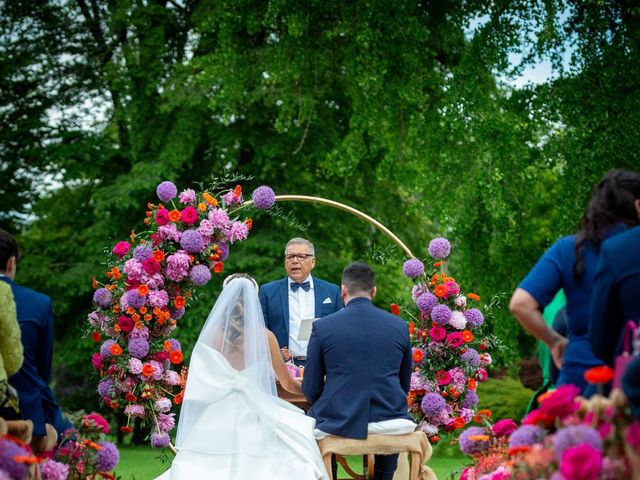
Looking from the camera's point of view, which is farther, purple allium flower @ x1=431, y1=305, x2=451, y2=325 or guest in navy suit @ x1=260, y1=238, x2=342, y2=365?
guest in navy suit @ x1=260, y1=238, x2=342, y2=365

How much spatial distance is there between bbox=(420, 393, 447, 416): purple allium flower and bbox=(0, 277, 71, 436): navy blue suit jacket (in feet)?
14.2

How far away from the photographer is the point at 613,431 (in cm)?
371

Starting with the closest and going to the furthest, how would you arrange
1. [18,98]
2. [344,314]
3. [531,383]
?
[344,314] < [18,98] < [531,383]

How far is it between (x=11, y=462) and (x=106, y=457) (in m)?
1.57

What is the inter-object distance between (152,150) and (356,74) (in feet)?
15.2

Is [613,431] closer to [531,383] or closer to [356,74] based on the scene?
[356,74]

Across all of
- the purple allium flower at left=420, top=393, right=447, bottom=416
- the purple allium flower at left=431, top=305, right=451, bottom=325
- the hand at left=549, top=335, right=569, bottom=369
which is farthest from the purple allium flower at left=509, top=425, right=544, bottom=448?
the purple allium flower at left=431, top=305, right=451, bottom=325

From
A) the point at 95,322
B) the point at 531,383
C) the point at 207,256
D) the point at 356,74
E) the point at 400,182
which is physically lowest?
the point at 531,383

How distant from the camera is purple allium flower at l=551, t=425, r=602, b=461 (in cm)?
370

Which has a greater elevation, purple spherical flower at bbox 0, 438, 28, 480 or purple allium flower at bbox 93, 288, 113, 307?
purple allium flower at bbox 93, 288, 113, 307

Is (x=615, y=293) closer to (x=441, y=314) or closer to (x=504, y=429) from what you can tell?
(x=504, y=429)

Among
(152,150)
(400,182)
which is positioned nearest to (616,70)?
(400,182)

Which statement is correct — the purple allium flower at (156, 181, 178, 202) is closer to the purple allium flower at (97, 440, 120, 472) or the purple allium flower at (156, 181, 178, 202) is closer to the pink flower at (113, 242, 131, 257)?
the pink flower at (113, 242, 131, 257)

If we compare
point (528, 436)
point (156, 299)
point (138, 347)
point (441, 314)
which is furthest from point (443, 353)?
point (528, 436)
